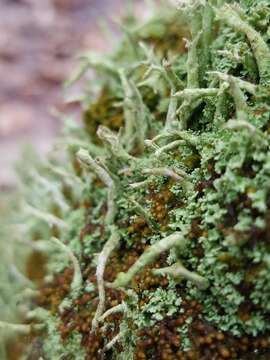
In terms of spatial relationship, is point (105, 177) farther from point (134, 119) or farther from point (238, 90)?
point (238, 90)

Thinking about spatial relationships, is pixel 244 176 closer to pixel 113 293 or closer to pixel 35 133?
pixel 113 293

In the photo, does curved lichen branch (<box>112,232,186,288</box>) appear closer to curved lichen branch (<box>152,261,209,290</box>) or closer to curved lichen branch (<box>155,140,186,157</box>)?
curved lichen branch (<box>152,261,209,290</box>)

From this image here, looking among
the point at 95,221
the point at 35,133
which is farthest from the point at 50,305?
the point at 35,133

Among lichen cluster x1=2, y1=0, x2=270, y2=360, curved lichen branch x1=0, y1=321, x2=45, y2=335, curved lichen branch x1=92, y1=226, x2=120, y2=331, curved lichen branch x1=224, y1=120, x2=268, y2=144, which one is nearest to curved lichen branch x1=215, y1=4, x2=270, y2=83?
lichen cluster x1=2, y1=0, x2=270, y2=360

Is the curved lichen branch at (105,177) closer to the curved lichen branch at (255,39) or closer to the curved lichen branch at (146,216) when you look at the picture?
the curved lichen branch at (146,216)

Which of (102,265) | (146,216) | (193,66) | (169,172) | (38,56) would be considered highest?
(193,66)

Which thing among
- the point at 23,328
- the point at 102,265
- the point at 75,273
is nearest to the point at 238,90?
the point at 102,265

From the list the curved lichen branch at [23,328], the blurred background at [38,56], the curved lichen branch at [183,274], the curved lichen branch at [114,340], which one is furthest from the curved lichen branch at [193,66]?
the blurred background at [38,56]
